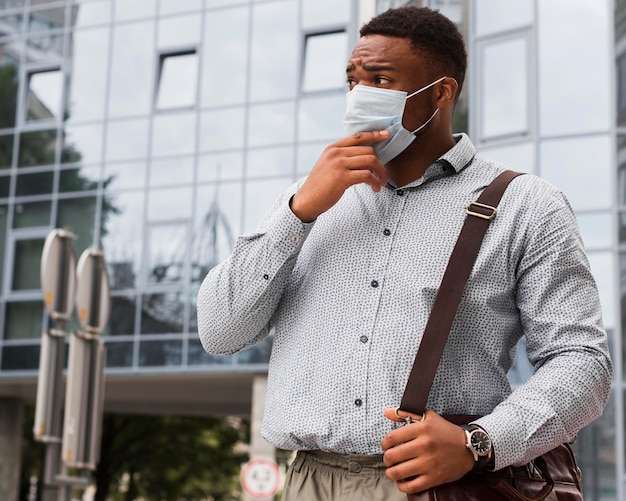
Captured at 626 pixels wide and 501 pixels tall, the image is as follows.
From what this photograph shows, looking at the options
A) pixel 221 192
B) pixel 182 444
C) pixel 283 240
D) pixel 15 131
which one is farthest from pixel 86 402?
pixel 182 444

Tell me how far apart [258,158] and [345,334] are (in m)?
21.0

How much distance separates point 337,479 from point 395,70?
956mm

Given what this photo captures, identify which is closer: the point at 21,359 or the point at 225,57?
the point at 225,57

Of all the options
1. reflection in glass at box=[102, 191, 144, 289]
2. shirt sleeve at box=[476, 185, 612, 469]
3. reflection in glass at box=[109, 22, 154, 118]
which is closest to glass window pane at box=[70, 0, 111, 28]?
reflection in glass at box=[109, 22, 154, 118]

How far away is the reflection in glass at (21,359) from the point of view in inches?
982

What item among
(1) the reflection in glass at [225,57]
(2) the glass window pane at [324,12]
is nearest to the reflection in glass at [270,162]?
(1) the reflection in glass at [225,57]

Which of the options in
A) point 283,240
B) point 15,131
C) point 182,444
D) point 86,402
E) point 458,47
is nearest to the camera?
point 283,240

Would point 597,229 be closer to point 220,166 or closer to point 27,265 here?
point 220,166

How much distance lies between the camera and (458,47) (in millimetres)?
3047

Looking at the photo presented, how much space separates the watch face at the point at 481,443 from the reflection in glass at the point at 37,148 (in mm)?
23697

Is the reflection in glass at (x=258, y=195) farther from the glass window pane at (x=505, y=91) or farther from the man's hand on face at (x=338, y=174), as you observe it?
the man's hand on face at (x=338, y=174)

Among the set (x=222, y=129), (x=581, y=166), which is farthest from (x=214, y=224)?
(x=581, y=166)

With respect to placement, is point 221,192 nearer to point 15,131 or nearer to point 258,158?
point 258,158

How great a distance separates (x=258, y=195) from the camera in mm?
23344
